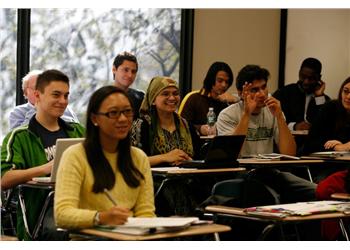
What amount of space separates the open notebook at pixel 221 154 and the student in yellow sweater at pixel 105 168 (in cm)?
153

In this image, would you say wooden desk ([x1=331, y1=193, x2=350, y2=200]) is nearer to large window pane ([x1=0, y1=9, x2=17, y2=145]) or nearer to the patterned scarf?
the patterned scarf

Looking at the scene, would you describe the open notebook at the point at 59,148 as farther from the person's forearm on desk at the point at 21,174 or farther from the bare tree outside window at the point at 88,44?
the bare tree outside window at the point at 88,44

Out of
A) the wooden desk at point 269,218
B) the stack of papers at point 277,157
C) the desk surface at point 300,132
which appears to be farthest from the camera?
the desk surface at point 300,132

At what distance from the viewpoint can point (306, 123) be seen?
8.02 meters

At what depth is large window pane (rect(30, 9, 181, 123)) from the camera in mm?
8141

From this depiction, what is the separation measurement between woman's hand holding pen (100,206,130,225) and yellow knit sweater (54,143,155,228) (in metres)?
0.06

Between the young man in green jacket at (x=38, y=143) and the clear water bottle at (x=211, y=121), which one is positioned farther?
the clear water bottle at (x=211, y=121)

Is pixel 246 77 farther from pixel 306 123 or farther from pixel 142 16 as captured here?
pixel 142 16

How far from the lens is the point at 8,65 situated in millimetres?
7891

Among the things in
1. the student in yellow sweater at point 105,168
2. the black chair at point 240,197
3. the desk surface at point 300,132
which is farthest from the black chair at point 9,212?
the desk surface at point 300,132

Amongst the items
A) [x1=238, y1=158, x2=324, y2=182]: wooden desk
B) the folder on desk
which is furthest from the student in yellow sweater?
[x1=238, y1=158, x2=324, y2=182]: wooden desk

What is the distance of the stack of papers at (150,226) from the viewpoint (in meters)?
3.23

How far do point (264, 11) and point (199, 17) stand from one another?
3.18 feet
